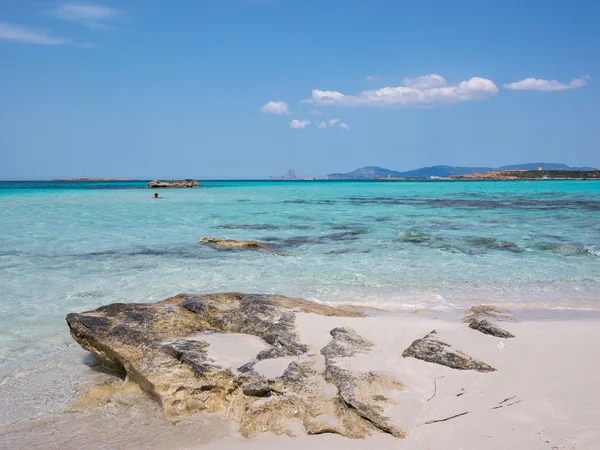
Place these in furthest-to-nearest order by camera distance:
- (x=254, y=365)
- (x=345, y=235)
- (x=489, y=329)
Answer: (x=345, y=235) < (x=489, y=329) < (x=254, y=365)

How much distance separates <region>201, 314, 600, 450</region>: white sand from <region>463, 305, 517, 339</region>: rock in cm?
11

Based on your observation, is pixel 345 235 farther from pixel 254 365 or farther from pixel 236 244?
pixel 254 365

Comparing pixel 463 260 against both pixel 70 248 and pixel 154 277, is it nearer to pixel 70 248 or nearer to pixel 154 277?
pixel 154 277

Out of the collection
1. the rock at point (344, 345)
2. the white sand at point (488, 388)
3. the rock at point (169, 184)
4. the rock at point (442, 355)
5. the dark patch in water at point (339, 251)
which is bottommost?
the dark patch in water at point (339, 251)

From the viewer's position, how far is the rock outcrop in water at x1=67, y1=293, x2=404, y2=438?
3.63 meters

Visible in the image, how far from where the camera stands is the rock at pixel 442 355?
4.22 metres

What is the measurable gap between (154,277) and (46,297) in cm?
218

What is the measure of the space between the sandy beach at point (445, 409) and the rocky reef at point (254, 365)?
8 centimetres

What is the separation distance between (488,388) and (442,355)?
21.2 inches

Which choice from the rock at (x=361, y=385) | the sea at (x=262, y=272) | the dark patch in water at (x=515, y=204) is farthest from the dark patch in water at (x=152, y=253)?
the dark patch in water at (x=515, y=204)

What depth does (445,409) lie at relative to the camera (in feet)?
11.9

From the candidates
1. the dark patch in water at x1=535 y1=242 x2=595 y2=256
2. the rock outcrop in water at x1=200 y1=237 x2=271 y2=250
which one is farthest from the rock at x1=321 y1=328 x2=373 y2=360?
the dark patch in water at x1=535 y1=242 x2=595 y2=256

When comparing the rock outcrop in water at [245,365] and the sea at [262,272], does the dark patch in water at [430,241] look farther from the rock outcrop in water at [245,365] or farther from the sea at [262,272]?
the rock outcrop in water at [245,365]

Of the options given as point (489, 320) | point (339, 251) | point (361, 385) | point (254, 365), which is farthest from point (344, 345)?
point (339, 251)
